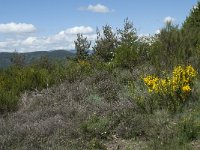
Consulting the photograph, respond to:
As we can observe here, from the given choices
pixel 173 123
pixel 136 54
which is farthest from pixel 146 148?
pixel 136 54

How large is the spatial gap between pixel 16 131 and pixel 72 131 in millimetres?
1227

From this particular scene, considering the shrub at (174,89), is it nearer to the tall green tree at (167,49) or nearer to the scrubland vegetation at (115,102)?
the scrubland vegetation at (115,102)

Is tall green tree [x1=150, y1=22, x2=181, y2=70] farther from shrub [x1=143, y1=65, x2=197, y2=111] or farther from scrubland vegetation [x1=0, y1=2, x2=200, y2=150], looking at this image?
shrub [x1=143, y1=65, x2=197, y2=111]

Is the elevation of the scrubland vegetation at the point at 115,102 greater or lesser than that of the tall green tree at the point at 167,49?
lesser

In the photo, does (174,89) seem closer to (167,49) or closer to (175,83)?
(175,83)

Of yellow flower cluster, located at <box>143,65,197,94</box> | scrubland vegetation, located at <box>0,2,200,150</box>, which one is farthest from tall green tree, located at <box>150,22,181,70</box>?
yellow flower cluster, located at <box>143,65,197,94</box>

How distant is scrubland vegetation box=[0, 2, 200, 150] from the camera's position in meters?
7.40

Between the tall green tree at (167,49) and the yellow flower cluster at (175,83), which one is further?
the tall green tree at (167,49)

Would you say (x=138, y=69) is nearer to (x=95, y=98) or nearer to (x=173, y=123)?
(x=95, y=98)

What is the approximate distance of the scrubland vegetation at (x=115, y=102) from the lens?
7402 millimetres

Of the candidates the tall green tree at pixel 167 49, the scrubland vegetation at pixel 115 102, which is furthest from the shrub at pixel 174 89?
the tall green tree at pixel 167 49

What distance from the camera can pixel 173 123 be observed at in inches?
298

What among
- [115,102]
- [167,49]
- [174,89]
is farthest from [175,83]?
[167,49]

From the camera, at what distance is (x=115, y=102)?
30.4 ft
